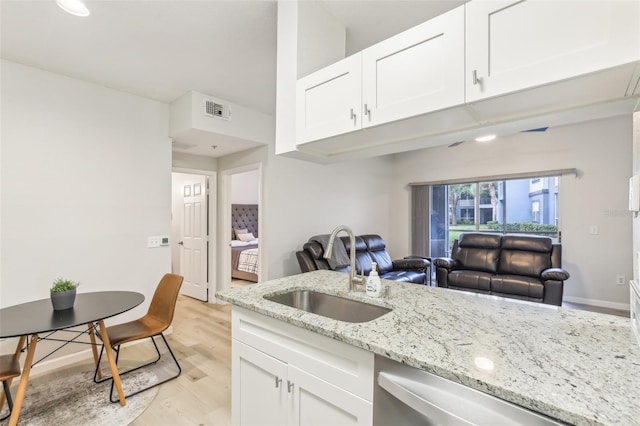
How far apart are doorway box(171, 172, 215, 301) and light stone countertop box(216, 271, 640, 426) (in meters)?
3.31

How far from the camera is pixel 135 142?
10.4 ft

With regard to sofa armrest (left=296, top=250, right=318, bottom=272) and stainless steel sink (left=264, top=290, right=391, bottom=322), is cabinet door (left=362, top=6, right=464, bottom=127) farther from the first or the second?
sofa armrest (left=296, top=250, right=318, bottom=272)

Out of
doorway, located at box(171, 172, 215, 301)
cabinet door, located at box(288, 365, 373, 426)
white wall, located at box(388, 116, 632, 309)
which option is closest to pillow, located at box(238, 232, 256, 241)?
doorway, located at box(171, 172, 215, 301)

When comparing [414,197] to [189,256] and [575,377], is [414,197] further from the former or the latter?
[575,377]

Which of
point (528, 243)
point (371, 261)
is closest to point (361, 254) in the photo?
point (371, 261)

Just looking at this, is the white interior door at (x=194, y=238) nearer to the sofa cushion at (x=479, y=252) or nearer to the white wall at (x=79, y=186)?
the white wall at (x=79, y=186)

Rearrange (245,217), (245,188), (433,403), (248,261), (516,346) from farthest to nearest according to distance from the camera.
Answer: (245,188), (245,217), (248,261), (516,346), (433,403)

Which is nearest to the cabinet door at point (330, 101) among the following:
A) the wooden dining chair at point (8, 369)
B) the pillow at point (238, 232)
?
the wooden dining chair at point (8, 369)

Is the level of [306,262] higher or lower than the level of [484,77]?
lower

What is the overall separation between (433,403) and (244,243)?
6.16 meters

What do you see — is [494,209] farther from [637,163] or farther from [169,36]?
[169,36]

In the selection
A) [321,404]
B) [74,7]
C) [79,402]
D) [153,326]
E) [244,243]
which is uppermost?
[74,7]

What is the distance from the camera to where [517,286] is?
3758mm

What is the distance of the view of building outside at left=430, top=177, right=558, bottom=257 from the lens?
4.86 metres
